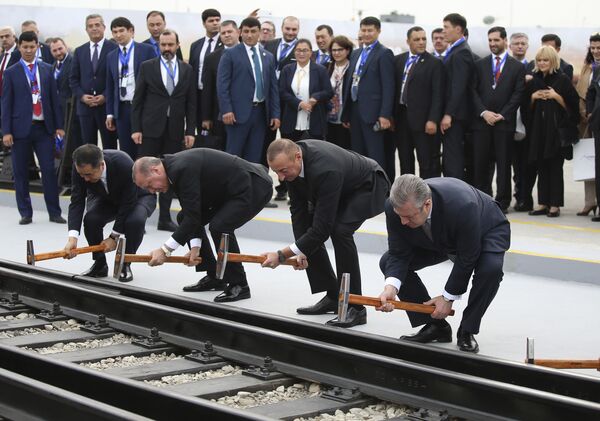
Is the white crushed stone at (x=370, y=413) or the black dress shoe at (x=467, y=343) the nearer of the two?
the white crushed stone at (x=370, y=413)

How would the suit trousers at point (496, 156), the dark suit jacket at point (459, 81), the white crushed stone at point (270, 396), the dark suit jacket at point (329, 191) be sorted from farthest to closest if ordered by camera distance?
the suit trousers at point (496, 156)
the dark suit jacket at point (459, 81)
the dark suit jacket at point (329, 191)
the white crushed stone at point (270, 396)

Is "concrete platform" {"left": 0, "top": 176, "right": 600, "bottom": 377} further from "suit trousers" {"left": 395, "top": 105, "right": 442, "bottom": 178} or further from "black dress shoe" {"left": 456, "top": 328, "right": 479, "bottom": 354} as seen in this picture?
"suit trousers" {"left": 395, "top": 105, "right": 442, "bottom": 178}

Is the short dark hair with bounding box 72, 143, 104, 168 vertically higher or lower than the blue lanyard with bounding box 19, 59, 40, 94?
lower

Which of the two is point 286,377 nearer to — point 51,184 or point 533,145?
point 533,145

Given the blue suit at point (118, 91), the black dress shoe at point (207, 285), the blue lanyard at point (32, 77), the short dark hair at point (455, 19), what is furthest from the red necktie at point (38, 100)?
the short dark hair at point (455, 19)

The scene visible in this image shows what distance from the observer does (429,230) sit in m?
6.42

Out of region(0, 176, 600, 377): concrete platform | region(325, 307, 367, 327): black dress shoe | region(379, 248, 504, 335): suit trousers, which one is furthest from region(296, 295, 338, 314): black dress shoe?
region(379, 248, 504, 335): suit trousers

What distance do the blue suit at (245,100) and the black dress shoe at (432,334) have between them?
5767 millimetres

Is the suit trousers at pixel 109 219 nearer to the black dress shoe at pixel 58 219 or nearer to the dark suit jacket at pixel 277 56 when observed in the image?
the black dress shoe at pixel 58 219

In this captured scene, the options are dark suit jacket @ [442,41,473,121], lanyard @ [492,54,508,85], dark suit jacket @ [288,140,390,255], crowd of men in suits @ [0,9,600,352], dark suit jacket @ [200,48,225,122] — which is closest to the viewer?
dark suit jacket @ [288,140,390,255]

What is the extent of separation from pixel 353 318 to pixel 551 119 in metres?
5.31

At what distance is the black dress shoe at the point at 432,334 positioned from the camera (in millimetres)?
6910

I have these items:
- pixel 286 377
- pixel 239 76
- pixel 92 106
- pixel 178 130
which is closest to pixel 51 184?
pixel 92 106

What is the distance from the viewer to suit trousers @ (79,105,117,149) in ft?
43.2
